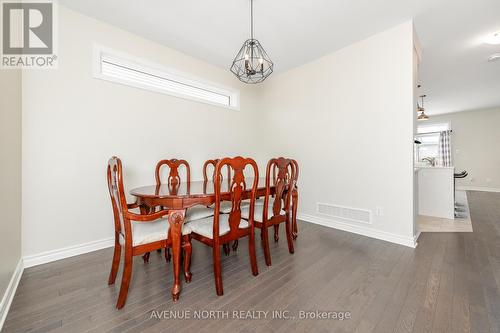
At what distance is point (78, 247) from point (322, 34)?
12.6ft

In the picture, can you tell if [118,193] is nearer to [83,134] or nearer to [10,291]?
[10,291]

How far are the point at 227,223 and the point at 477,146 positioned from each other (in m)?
9.00

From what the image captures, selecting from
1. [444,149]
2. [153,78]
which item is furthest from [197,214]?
[444,149]

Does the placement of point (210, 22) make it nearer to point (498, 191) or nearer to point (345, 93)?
point (345, 93)

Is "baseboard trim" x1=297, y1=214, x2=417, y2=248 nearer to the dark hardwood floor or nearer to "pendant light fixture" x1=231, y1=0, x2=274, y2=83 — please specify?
the dark hardwood floor

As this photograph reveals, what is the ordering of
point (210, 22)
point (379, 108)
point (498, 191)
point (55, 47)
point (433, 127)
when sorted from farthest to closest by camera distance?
point (433, 127) → point (498, 191) → point (379, 108) → point (210, 22) → point (55, 47)

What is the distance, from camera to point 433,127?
7566 millimetres

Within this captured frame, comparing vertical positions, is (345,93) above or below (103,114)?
above

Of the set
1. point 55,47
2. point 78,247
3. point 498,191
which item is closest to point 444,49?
point 55,47

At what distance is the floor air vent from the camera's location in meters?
2.82

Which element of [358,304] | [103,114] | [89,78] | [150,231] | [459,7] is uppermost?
[459,7]

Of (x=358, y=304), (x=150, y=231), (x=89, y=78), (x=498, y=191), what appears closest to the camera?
(x=358, y=304)

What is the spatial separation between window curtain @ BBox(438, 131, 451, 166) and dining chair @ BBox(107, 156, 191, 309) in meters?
9.01

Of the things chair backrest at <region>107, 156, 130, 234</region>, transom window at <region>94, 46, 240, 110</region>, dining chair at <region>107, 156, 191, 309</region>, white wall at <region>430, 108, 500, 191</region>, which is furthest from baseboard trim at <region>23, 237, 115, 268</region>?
white wall at <region>430, 108, 500, 191</region>
